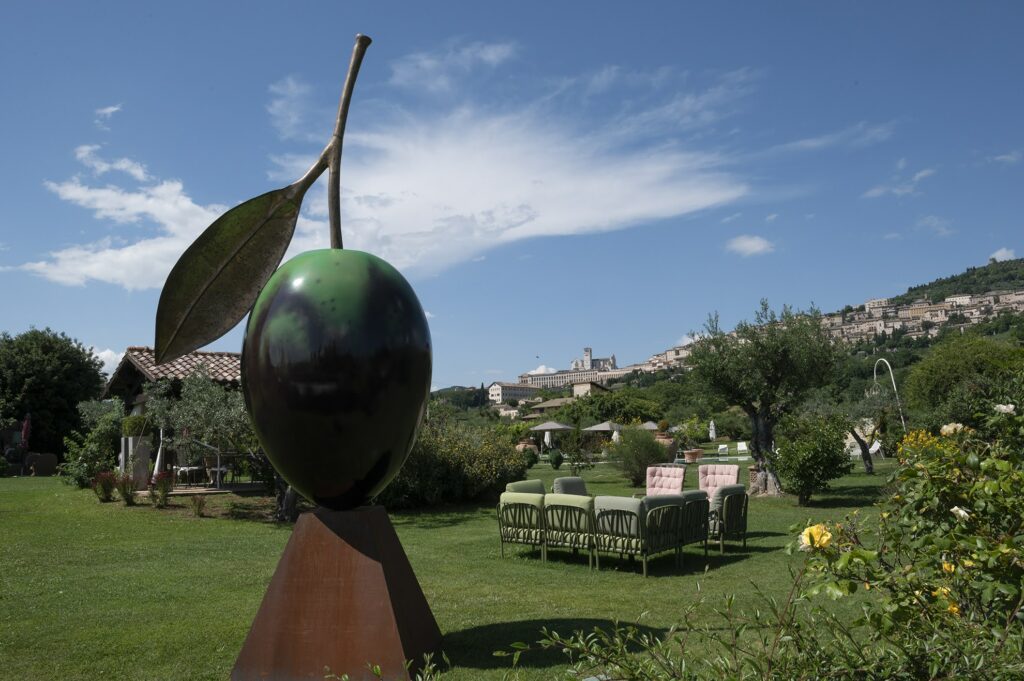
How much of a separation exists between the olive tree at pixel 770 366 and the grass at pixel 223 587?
4009mm

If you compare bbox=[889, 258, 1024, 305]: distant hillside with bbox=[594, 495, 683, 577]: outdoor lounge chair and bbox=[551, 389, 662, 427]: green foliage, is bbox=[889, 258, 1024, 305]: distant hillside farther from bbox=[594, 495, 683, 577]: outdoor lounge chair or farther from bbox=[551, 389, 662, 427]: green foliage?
bbox=[594, 495, 683, 577]: outdoor lounge chair

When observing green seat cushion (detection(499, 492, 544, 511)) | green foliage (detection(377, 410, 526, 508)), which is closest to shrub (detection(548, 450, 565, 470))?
green foliage (detection(377, 410, 526, 508))

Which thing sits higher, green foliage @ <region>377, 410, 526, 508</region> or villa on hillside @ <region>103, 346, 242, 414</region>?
villa on hillside @ <region>103, 346, 242, 414</region>

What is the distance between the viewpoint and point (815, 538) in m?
2.76

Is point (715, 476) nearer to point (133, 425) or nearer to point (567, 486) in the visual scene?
point (567, 486)

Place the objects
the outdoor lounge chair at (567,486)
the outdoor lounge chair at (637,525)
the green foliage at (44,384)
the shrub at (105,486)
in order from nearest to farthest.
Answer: the outdoor lounge chair at (637,525) → the outdoor lounge chair at (567,486) → the shrub at (105,486) → the green foliage at (44,384)

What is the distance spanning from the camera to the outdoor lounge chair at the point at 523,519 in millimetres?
10234

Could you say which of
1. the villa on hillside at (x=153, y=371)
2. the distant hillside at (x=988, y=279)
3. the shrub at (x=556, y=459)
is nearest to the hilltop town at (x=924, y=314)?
the distant hillside at (x=988, y=279)

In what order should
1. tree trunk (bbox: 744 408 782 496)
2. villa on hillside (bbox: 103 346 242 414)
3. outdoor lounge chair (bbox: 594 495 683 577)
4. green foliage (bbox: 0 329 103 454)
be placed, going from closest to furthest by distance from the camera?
outdoor lounge chair (bbox: 594 495 683 577) → tree trunk (bbox: 744 408 782 496) → villa on hillside (bbox: 103 346 242 414) → green foliage (bbox: 0 329 103 454)

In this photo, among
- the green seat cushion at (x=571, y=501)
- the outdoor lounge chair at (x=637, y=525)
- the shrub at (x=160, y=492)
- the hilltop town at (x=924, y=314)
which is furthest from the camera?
the hilltop town at (x=924, y=314)

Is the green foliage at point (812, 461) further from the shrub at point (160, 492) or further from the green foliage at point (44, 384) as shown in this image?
the green foliage at point (44, 384)

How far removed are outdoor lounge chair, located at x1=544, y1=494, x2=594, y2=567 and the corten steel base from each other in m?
4.81

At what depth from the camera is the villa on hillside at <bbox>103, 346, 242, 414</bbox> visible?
19.2 m

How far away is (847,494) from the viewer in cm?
1795
